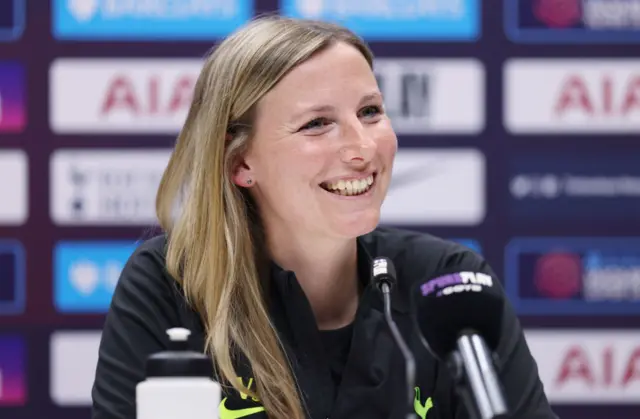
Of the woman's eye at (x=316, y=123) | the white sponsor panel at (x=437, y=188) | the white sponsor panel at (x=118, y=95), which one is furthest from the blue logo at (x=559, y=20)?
the woman's eye at (x=316, y=123)

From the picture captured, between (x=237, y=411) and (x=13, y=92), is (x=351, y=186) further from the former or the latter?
(x=13, y=92)

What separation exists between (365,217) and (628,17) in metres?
1.90

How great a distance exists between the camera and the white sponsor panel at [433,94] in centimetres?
312

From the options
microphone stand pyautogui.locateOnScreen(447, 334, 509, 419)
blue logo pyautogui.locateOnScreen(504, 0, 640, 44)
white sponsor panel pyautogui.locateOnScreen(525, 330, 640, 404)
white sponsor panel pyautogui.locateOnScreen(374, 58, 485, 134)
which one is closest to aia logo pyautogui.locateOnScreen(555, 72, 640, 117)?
blue logo pyautogui.locateOnScreen(504, 0, 640, 44)

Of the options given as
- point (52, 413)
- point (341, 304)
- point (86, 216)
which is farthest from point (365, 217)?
point (52, 413)

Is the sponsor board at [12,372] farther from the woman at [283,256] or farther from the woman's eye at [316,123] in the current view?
the woman's eye at [316,123]

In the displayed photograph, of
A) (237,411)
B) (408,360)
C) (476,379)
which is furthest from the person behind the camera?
(237,411)

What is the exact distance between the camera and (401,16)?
3127 millimetres

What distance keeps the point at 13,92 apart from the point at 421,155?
139cm

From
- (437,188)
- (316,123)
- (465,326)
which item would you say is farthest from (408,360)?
(437,188)

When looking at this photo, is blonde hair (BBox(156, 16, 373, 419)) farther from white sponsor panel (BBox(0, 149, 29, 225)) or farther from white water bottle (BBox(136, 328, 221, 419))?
white sponsor panel (BBox(0, 149, 29, 225))

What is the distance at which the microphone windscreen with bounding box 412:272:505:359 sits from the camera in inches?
41.8

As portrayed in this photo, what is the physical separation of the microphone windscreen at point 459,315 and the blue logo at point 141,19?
219 centimetres

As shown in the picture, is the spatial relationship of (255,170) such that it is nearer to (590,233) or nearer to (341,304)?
(341,304)
